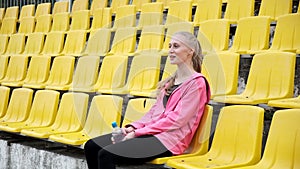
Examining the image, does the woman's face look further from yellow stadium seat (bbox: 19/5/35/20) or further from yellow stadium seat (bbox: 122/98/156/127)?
yellow stadium seat (bbox: 19/5/35/20)

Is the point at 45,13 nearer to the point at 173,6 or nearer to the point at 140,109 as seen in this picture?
the point at 173,6

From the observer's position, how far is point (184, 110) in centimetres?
250

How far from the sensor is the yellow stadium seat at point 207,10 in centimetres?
447

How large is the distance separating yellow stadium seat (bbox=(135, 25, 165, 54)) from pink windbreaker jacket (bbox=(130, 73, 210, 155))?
70.2 inches

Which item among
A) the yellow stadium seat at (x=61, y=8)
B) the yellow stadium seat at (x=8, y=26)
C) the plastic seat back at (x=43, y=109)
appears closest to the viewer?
the plastic seat back at (x=43, y=109)

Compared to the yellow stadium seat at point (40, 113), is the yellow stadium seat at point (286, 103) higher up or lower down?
higher up

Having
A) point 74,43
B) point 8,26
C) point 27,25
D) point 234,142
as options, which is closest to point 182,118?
point 234,142

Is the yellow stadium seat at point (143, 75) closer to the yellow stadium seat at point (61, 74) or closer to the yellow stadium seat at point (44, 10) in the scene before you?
the yellow stadium seat at point (61, 74)

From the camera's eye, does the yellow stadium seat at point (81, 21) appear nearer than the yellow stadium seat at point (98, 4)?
Yes

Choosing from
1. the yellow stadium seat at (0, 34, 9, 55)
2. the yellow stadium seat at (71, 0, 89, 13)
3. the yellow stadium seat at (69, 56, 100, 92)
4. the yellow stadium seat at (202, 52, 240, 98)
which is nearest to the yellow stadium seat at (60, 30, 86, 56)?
the yellow stadium seat at (69, 56, 100, 92)

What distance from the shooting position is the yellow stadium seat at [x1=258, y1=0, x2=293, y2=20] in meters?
3.97

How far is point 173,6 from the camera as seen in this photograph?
491 centimetres

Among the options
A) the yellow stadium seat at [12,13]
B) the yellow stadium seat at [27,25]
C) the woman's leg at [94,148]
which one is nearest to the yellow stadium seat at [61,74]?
the woman's leg at [94,148]

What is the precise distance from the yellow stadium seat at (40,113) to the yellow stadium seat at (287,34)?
1659mm
